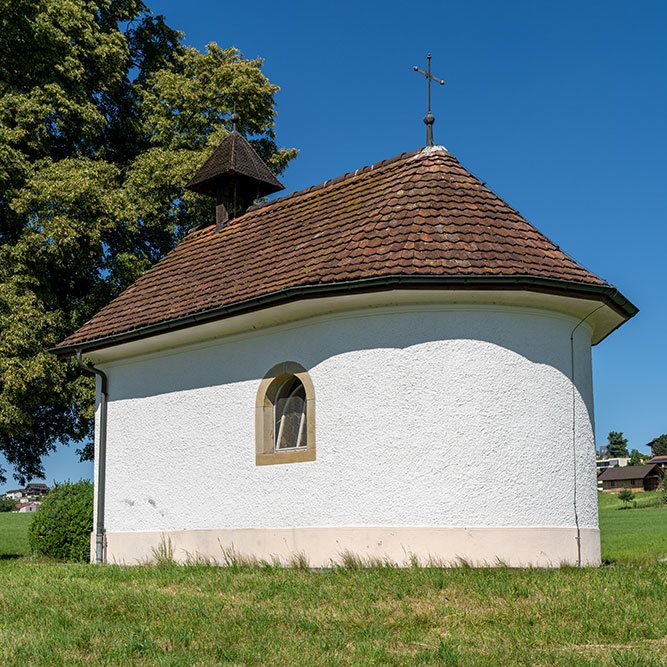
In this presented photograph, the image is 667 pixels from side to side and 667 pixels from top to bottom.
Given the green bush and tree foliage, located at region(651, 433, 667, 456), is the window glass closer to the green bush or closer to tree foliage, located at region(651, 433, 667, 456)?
the green bush

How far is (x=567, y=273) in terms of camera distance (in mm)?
10875

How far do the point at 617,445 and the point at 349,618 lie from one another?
192690 mm

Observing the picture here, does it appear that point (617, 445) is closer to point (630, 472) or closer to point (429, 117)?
point (630, 472)

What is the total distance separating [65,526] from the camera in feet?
48.5

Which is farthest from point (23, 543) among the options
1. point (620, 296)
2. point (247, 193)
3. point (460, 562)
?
point (620, 296)

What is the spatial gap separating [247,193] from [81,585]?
10.5 meters

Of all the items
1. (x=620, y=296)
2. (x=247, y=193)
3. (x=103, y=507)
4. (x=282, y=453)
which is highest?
(x=247, y=193)

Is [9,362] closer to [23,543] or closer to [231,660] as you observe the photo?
[23,543]

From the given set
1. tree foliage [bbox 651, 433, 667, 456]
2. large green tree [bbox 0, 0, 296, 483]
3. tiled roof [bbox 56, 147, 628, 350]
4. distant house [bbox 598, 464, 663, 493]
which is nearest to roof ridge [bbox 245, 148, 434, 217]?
tiled roof [bbox 56, 147, 628, 350]

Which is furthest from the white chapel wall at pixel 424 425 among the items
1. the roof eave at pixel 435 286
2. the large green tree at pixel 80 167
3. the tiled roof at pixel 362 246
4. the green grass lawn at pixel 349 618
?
the large green tree at pixel 80 167

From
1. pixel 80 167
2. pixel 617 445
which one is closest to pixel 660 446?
pixel 617 445

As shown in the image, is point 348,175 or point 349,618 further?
point 348,175

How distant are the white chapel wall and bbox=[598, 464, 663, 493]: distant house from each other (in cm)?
9841

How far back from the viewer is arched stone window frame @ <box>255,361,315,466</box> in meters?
11.2
